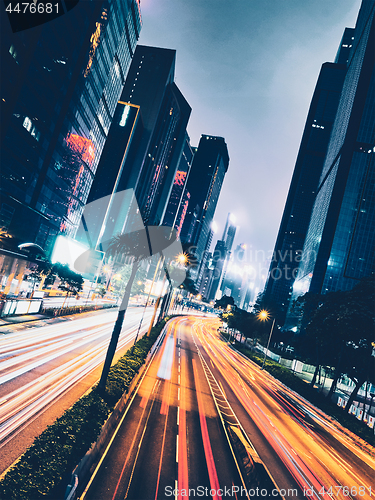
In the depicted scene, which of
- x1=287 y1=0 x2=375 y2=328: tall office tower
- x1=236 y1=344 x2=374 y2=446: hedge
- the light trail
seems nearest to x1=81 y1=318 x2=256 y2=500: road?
the light trail

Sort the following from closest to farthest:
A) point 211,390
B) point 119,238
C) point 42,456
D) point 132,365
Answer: point 42,456, point 119,238, point 132,365, point 211,390

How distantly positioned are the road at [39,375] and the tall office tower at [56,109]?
101 feet

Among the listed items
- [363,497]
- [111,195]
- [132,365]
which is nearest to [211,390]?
[132,365]

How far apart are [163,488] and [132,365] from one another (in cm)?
1169

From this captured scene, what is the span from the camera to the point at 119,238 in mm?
17453

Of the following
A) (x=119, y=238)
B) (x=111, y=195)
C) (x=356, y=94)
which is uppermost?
(x=356, y=94)

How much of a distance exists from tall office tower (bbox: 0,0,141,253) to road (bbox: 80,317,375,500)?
45.5 meters

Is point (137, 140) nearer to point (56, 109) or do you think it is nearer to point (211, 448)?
point (56, 109)

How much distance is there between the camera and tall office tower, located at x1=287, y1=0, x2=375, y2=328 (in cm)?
9212

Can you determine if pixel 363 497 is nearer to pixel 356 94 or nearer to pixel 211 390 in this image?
pixel 211 390

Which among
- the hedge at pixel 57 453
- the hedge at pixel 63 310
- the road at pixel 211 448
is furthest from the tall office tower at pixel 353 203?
the hedge at pixel 57 453

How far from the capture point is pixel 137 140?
151 metres

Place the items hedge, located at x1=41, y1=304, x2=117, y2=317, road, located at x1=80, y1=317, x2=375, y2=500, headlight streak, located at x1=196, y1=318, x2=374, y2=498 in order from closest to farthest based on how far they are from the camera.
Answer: road, located at x1=80, y1=317, x2=375, y2=500 → headlight streak, located at x1=196, y1=318, x2=374, y2=498 → hedge, located at x1=41, y1=304, x2=117, y2=317

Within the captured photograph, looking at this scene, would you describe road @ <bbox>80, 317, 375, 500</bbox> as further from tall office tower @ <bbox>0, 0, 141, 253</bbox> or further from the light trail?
tall office tower @ <bbox>0, 0, 141, 253</bbox>
